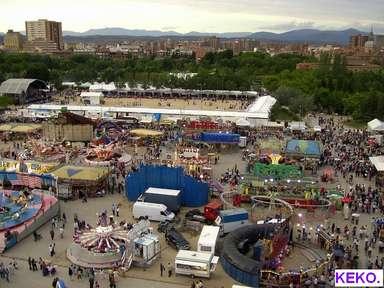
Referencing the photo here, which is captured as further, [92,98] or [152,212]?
[92,98]

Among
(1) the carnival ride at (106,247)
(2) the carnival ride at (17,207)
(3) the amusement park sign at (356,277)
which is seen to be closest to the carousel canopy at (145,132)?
(2) the carnival ride at (17,207)

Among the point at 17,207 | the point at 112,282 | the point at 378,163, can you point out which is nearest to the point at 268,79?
the point at 378,163

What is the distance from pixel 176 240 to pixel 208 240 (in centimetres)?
179

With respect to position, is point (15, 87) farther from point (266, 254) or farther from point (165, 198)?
point (266, 254)

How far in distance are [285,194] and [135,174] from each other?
8531 millimetres

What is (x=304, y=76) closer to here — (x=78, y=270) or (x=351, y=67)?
(x=351, y=67)

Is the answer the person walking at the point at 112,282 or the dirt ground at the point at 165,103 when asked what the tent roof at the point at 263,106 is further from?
the person walking at the point at 112,282

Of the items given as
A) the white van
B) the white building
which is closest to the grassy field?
the white building

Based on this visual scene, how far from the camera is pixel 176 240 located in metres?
21.9

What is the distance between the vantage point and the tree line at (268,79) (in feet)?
196

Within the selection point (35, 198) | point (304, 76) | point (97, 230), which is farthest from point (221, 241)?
point (304, 76)

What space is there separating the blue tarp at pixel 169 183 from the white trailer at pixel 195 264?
772 cm

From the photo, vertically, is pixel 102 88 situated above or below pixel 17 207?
above

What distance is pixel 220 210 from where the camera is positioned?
24938mm
